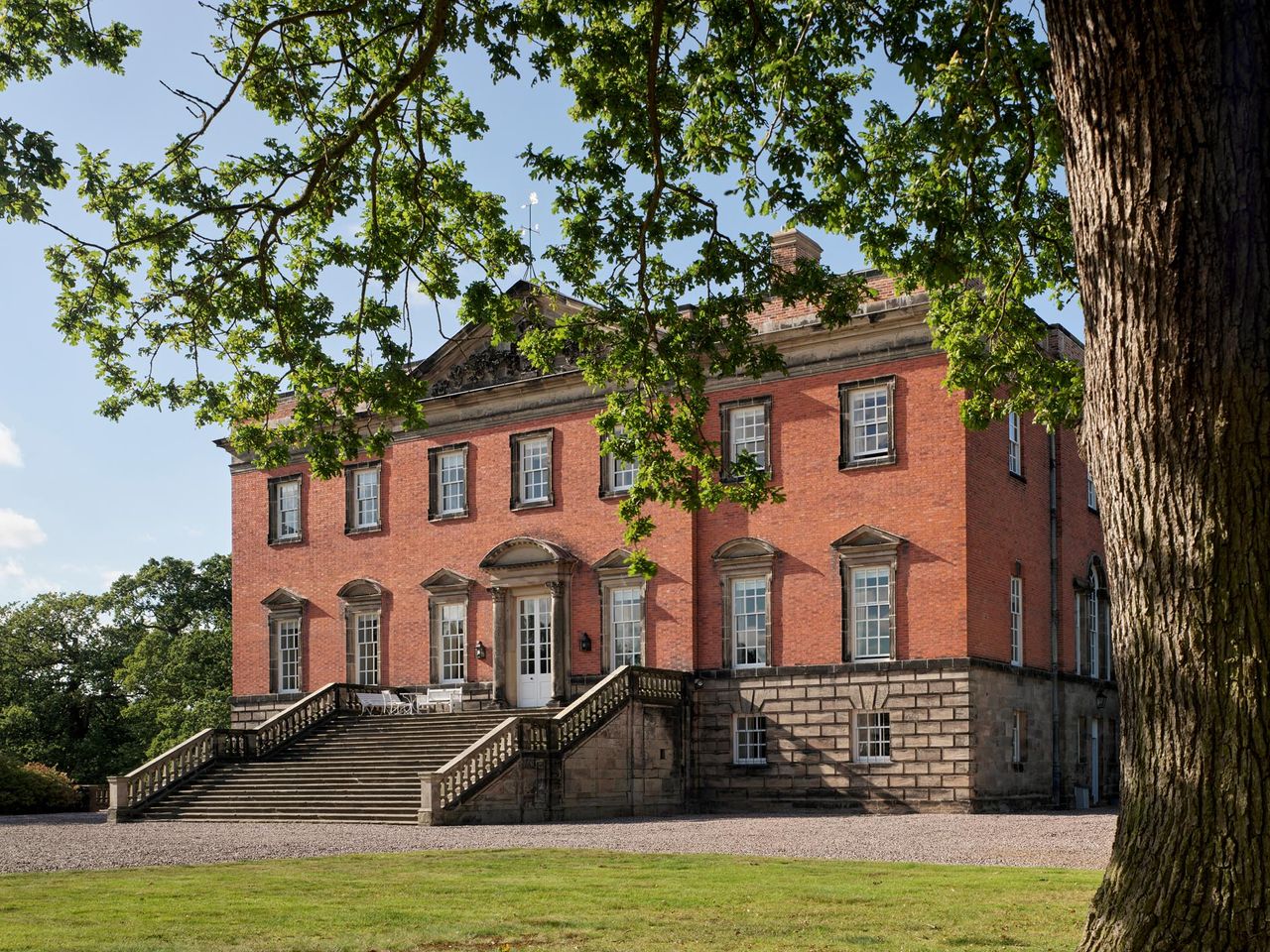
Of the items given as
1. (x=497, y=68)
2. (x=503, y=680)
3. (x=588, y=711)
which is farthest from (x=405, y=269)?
(x=503, y=680)

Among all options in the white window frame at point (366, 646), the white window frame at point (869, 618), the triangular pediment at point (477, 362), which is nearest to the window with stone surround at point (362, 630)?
the white window frame at point (366, 646)

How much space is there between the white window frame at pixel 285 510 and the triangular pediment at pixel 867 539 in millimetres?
16362

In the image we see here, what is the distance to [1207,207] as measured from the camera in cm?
668

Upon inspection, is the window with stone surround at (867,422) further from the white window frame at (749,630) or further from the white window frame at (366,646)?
the white window frame at (366,646)

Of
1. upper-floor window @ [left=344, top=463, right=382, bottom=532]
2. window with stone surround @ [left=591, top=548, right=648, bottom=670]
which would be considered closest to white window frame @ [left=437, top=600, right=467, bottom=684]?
upper-floor window @ [left=344, top=463, right=382, bottom=532]

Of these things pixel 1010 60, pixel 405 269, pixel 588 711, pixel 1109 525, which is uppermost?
pixel 1010 60

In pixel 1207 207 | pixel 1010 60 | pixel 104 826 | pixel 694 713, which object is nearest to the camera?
pixel 1207 207

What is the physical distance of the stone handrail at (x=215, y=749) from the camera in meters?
30.3

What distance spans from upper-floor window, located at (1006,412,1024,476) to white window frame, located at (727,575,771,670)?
5.97 m

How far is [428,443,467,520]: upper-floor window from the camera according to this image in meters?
37.0

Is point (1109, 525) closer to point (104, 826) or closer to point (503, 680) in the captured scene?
point (104, 826)

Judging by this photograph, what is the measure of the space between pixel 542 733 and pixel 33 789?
13673 millimetres

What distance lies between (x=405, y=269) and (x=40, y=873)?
7.82m

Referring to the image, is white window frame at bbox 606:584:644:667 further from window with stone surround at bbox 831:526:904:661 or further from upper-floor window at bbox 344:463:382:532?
upper-floor window at bbox 344:463:382:532
